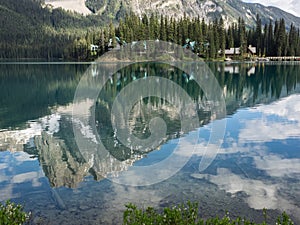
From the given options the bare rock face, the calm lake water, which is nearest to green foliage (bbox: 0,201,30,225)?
the calm lake water

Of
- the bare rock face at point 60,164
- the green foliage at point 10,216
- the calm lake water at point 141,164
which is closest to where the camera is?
the green foliage at point 10,216

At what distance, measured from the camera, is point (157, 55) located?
137875 mm

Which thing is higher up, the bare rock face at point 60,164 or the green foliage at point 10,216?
the green foliage at point 10,216

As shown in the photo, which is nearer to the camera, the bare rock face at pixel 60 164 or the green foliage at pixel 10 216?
the green foliage at pixel 10 216

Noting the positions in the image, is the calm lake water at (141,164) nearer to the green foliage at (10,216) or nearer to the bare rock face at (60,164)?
the bare rock face at (60,164)

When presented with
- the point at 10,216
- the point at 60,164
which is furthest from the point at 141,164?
the point at 10,216

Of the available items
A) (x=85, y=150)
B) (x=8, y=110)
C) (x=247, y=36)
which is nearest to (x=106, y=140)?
(x=85, y=150)

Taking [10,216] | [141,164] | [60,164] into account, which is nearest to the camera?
[10,216]

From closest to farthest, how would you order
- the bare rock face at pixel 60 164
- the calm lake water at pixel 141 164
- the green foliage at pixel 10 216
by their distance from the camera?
1. the green foliage at pixel 10 216
2. the calm lake water at pixel 141 164
3. the bare rock face at pixel 60 164

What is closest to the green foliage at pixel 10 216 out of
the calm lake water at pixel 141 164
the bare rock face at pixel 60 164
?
the calm lake water at pixel 141 164

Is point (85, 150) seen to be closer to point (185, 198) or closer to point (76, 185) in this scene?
point (76, 185)

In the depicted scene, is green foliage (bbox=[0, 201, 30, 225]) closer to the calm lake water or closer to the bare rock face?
the calm lake water

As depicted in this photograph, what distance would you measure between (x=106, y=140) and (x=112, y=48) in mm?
128272

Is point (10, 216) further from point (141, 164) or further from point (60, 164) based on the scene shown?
point (141, 164)
